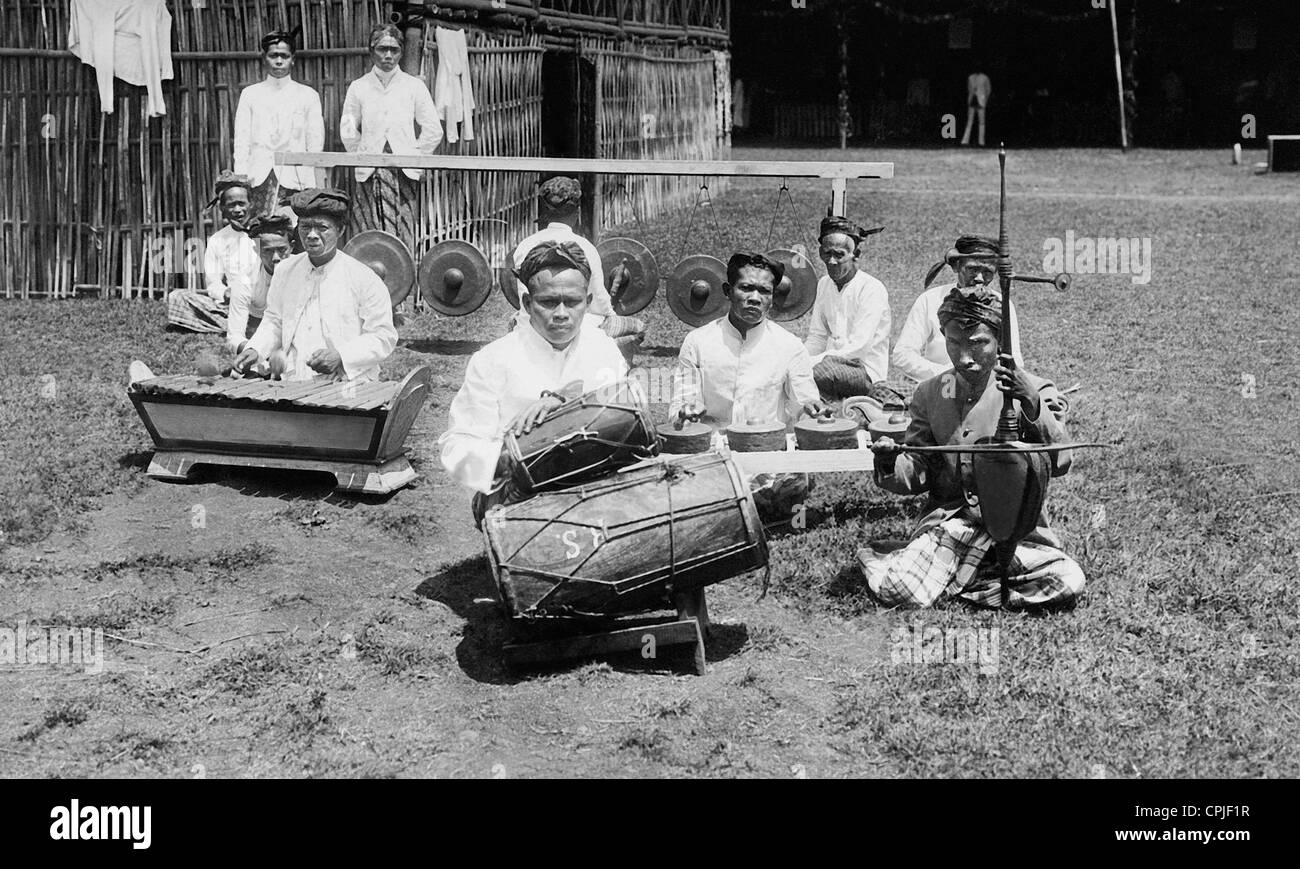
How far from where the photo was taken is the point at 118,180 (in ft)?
40.7

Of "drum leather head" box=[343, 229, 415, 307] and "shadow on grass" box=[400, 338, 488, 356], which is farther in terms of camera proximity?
"shadow on grass" box=[400, 338, 488, 356]

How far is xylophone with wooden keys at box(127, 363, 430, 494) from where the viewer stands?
6938 millimetres

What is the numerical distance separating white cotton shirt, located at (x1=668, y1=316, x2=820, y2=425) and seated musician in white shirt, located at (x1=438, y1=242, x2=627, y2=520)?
104cm

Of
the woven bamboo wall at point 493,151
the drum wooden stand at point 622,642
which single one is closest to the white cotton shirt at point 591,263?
the woven bamboo wall at point 493,151

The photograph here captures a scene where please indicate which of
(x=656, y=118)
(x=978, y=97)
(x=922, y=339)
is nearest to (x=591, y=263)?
(x=922, y=339)

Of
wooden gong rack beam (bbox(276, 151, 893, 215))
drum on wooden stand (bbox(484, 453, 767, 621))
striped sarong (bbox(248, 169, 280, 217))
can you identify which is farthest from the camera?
striped sarong (bbox(248, 169, 280, 217))

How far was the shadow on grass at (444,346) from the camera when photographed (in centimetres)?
1055

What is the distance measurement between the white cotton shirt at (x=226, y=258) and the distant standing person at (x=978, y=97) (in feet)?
64.7

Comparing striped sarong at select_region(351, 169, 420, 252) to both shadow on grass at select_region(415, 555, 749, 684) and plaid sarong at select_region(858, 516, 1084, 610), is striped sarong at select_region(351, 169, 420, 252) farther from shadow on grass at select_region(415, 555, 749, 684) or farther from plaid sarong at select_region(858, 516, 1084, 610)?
plaid sarong at select_region(858, 516, 1084, 610)

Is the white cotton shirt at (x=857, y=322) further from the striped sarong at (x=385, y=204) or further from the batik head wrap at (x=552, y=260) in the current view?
the striped sarong at (x=385, y=204)

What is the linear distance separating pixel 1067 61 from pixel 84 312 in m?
22.5

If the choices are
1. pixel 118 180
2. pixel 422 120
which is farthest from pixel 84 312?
pixel 422 120

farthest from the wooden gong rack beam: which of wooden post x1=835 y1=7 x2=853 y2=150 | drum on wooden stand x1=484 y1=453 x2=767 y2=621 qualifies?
wooden post x1=835 y1=7 x2=853 y2=150

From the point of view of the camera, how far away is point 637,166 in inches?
352
